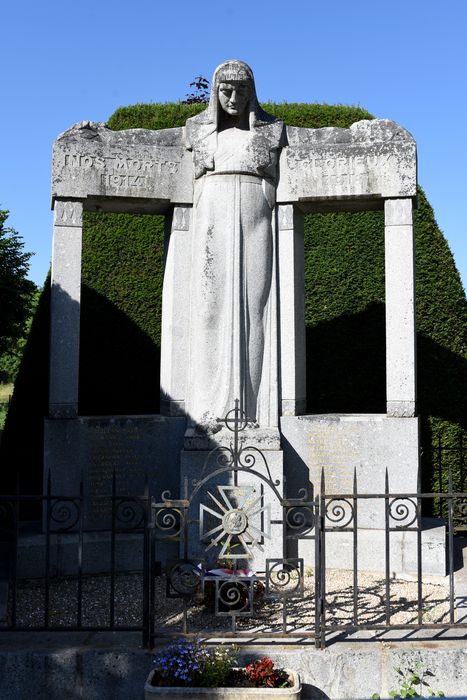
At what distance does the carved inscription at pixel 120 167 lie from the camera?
7.33 m

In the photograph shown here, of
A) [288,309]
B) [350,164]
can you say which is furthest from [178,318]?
[350,164]

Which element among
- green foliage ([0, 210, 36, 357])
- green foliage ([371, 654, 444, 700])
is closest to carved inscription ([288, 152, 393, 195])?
green foliage ([371, 654, 444, 700])

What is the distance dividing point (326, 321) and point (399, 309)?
3.04m

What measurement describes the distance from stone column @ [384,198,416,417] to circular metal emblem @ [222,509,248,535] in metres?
2.98

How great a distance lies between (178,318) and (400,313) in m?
2.31

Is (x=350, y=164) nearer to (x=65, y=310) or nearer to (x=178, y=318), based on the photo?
(x=178, y=318)

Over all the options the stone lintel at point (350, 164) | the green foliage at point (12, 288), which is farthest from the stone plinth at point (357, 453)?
the green foliage at point (12, 288)

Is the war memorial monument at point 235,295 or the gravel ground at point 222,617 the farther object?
the war memorial monument at point 235,295

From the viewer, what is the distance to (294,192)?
7.47 m

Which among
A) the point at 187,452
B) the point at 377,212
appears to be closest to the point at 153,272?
the point at 377,212

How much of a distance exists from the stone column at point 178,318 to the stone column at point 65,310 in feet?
3.17

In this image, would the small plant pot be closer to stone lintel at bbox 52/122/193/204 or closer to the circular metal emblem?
the circular metal emblem

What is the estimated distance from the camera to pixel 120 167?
7441mm

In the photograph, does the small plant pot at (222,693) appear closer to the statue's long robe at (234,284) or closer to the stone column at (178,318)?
the statue's long robe at (234,284)
